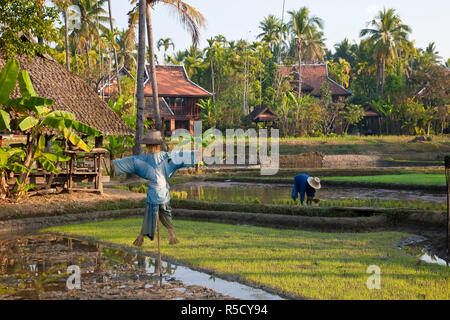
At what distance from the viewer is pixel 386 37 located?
164 ft

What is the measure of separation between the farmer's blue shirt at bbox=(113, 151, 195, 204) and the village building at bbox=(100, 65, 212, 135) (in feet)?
115

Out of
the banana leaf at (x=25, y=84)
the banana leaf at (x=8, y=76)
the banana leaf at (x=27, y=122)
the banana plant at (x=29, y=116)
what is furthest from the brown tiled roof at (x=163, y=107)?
the banana leaf at (x=8, y=76)

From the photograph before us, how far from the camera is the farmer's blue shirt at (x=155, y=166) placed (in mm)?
7246

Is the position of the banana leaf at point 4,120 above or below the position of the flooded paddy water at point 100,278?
above

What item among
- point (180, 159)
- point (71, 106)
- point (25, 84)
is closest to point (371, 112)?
point (71, 106)

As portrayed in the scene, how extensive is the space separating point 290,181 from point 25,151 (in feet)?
30.6

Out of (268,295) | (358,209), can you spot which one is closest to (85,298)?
(268,295)

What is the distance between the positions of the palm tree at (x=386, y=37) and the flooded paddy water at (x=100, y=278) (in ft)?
147

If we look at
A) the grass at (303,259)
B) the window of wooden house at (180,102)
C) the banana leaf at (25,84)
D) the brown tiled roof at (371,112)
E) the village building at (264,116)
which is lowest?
the grass at (303,259)

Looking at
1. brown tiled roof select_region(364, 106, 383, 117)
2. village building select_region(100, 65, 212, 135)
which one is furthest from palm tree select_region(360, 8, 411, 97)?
village building select_region(100, 65, 212, 135)

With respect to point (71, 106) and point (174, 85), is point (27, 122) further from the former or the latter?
point (174, 85)

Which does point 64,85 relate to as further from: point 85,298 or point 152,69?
point 85,298

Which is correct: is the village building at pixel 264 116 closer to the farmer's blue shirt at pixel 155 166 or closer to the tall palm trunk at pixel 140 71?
the tall palm trunk at pixel 140 71

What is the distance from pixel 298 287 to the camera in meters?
5.98
